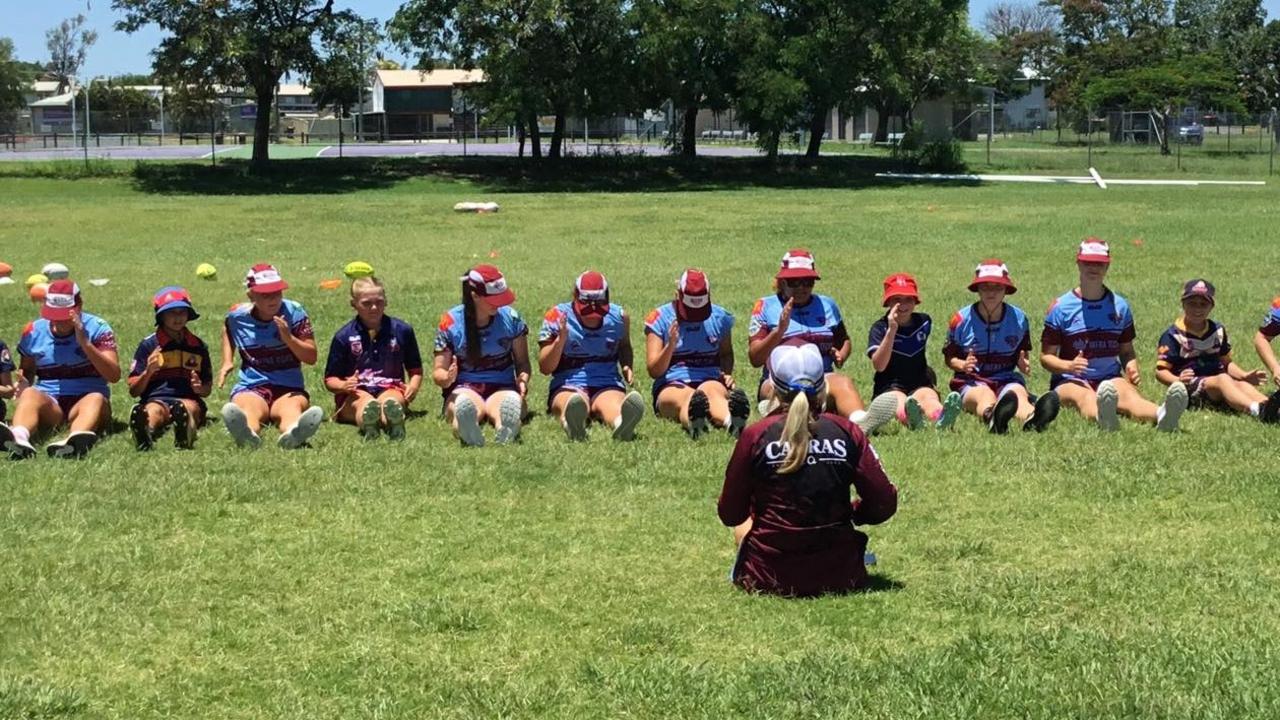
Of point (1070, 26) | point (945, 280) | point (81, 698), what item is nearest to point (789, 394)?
point (81, 698)

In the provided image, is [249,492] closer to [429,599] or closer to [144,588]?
[144,588]

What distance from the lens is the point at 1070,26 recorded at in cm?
9156

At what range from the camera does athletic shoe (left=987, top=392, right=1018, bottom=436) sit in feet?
→ 29.5

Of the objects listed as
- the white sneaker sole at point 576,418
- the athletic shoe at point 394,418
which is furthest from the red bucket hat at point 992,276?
the athletic shoe at point 394,418

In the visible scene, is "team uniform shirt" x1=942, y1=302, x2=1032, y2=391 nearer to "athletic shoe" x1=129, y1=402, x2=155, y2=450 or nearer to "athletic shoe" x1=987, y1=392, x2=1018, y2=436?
"athletic shoe" x1=987, y1=392, x2=1018, y2=436

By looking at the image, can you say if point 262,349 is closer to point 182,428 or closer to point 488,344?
point 182,428

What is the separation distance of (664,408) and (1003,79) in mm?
82158

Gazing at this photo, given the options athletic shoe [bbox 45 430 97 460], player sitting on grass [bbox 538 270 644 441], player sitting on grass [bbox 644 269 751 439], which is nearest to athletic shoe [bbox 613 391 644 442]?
player sitting on grass [bbox 538 270 644 441]

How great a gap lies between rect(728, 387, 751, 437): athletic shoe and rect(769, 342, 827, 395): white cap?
3537 millimetres

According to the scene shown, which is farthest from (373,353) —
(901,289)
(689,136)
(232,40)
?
(689,136)

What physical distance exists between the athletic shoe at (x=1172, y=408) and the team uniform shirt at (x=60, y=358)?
7.33 meters

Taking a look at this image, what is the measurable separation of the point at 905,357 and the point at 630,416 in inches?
91.0

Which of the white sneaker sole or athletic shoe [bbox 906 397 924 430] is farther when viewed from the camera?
athletic shoe [bbox 906 397 924 430]

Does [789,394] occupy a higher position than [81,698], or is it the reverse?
[789,394]
